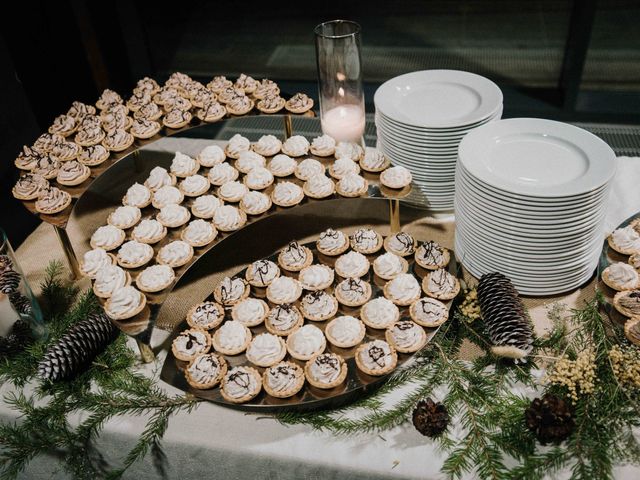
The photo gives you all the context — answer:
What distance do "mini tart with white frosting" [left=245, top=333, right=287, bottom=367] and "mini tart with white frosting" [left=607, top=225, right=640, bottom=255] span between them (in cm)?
99

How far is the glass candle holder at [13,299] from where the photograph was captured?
165 cm

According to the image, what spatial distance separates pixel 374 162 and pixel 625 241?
79 cm

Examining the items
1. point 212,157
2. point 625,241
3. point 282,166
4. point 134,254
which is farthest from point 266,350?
point 625,241

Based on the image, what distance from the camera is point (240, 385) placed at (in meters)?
1.45

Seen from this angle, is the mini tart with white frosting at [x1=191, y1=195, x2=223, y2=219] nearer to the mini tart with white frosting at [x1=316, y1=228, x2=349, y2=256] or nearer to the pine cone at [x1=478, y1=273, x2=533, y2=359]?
the mini tart with white frosting at [x1=316, y1=228, x2=349, y2=256]

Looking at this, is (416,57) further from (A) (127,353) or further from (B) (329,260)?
(A) (127,353)

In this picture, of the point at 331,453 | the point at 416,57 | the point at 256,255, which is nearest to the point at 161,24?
the point at 416,57

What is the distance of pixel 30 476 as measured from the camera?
1651mm

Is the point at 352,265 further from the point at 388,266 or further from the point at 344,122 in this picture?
the point at 344,122

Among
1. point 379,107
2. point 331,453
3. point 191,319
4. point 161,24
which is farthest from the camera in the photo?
point 161,24

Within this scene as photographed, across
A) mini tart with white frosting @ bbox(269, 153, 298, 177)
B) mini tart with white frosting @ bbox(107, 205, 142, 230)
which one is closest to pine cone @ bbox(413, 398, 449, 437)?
mini tart with white frosting @ bbox(269, 153, 298, 177)

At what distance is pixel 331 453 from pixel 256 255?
856 mm

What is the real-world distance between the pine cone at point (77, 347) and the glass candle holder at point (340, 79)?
3.27 feet

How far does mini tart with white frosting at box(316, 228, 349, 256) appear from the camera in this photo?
71.1 inches
